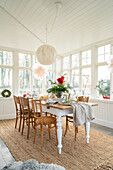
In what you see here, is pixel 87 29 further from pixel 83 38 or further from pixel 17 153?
pixel 17 153

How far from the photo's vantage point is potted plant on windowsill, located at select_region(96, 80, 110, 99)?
474cm

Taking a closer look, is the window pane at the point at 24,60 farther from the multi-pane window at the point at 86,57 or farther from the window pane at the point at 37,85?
the multi-pane window at the point at 86,57

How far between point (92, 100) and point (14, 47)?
11.8 feet

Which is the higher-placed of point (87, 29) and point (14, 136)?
point (87, 29)

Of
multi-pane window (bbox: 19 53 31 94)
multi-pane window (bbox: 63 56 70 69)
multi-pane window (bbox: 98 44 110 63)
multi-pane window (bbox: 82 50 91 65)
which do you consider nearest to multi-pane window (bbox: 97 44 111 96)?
multi-pane window (bbox: 98 44 110 63)

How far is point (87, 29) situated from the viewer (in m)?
4.01

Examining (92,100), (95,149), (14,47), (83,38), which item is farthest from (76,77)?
(95,149)

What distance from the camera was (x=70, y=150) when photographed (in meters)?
2.80

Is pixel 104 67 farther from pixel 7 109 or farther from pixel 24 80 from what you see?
pixel 7 109

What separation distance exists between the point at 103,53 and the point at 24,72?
323 cm

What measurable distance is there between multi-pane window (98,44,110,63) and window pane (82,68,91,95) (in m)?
0.66

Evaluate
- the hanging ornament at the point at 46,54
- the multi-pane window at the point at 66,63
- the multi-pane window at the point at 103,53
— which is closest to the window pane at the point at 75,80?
the multi-pane window at the point at 66,63

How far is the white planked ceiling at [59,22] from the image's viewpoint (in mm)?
3172

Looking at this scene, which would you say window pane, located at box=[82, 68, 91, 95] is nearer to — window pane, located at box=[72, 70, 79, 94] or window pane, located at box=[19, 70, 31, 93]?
window pane, located at box=[72, 70, 79, 94]
